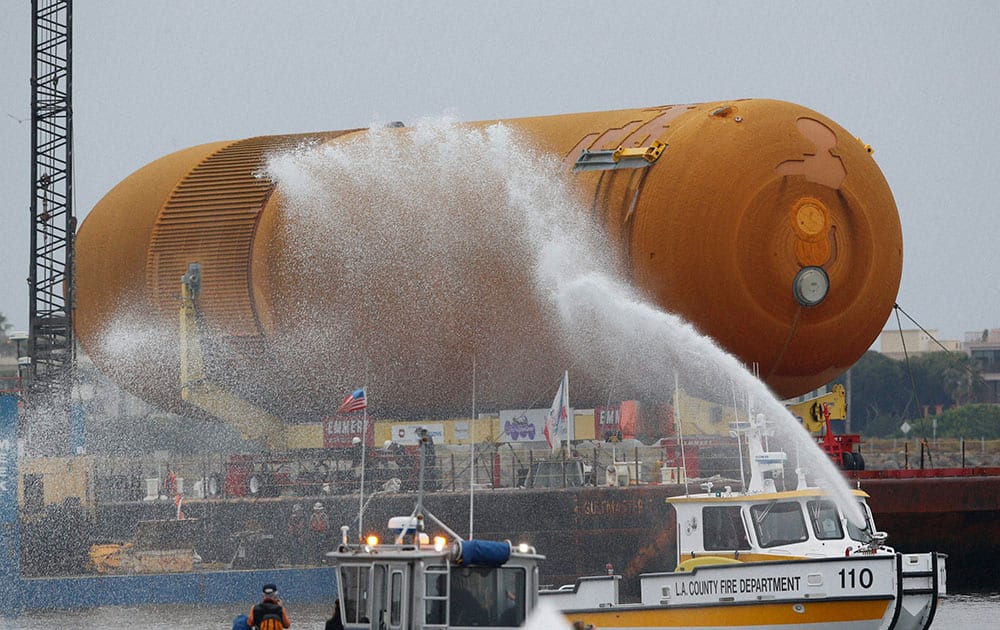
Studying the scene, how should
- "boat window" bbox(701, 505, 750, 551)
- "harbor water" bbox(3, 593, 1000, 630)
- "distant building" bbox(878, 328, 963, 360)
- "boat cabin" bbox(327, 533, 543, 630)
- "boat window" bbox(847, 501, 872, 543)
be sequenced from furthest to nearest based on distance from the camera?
1. "distant building" bbox(878, 328, 963, 360)
2. "harbor water" bbox(3, 593, 1000, 630)
3. "boat window" bbox(701, 505, 750, 551)
4. "boat window" bbox(847, 501, 872, 543)
5. "boat cabin" bbox(327, 533, 543, 630)

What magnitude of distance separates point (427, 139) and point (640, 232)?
6741 mm

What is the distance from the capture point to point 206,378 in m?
45.0

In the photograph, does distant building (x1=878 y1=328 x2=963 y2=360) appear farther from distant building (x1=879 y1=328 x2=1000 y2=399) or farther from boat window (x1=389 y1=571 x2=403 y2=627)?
boat window (x1=389 y1=571 x2=403 y2=627)

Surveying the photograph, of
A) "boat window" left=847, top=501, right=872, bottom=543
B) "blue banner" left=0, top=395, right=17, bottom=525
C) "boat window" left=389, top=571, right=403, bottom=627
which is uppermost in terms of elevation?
"blue banner" left=0, top=395, right=17, bottom=525

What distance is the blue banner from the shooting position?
38.7 m

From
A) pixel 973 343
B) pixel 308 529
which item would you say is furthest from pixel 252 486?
pixel 973 343

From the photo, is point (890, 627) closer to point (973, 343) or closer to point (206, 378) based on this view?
point (206, 378)

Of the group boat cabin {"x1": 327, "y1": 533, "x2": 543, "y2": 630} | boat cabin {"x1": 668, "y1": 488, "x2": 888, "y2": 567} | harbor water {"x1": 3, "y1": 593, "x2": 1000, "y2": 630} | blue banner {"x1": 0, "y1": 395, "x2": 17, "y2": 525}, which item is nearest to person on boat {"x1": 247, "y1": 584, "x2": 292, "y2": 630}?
boat cabin {"x1": 327, "y1": 533, "x2": 543, "y2": 630}

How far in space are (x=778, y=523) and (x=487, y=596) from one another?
869cm

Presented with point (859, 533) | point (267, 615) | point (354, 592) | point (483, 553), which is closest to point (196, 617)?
point (859, 533)

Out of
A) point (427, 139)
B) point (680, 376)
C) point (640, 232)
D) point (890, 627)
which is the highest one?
point (427, 139)

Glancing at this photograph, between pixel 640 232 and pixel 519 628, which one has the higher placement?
pixel 640 232

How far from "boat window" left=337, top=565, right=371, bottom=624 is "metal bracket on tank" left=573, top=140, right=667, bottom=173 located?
2138 centimetres

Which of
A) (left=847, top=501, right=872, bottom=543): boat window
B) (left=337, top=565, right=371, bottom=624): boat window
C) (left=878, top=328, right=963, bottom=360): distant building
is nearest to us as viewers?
(left=337, top=565, right=371, bottom=624): boat window
